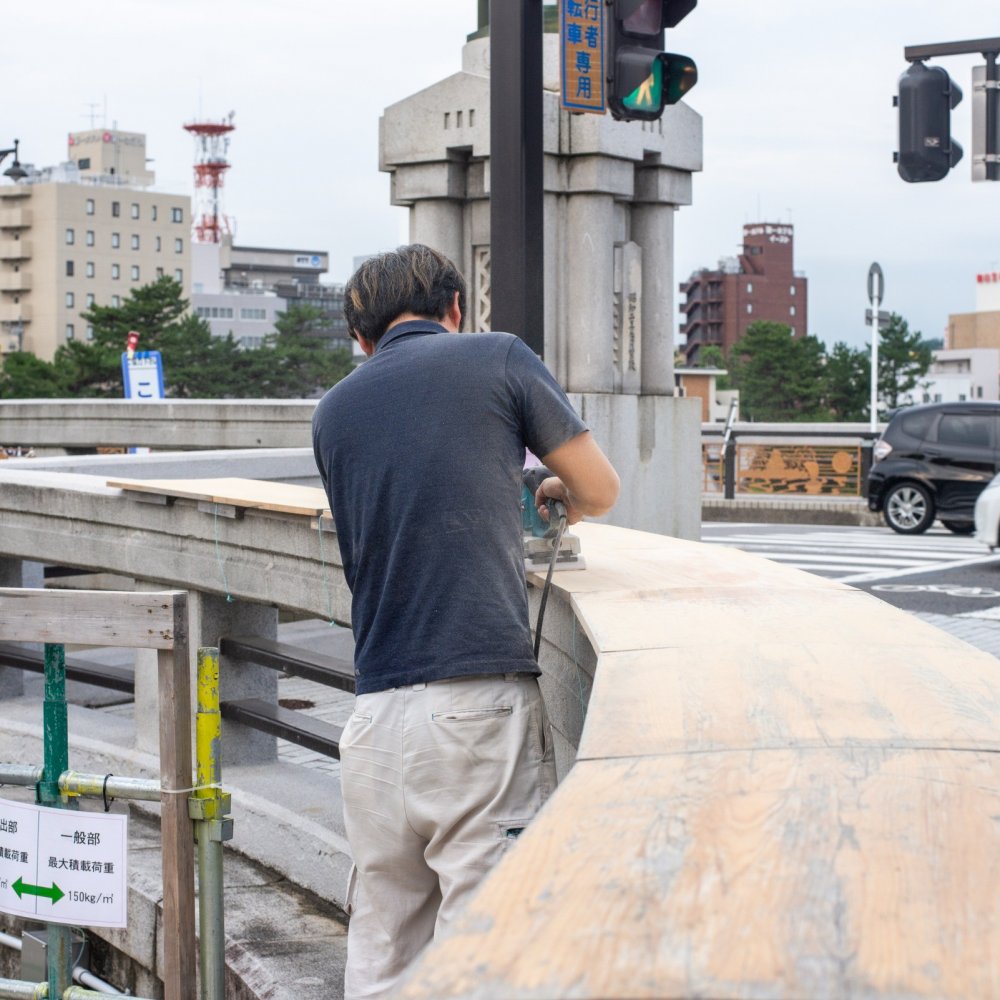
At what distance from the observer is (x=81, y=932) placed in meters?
4.68

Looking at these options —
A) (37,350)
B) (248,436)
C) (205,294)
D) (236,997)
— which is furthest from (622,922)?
(205,294)

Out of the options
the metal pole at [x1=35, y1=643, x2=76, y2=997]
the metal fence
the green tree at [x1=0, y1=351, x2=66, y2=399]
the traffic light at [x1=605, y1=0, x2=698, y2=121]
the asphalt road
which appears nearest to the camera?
the metal pole at [x1=35, y1=643, x2=76, y2=997]

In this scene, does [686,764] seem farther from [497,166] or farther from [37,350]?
[37,350]

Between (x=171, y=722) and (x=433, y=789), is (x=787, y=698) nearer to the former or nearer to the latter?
(x=433, y=789)

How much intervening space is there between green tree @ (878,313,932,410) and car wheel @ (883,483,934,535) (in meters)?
74.2

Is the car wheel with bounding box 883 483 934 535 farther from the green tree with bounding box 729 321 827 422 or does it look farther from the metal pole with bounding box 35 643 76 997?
the green tree with bounding box 729 321 827 422

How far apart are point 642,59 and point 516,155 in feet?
6.12

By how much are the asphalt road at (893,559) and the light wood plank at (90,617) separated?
→ 996 cm

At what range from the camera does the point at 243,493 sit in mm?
5223

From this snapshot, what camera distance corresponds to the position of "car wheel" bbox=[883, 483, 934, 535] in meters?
20.9

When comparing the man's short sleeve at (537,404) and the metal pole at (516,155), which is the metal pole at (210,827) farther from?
the metal pole at (516,155)

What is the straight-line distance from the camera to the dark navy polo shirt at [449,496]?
9.73 ft

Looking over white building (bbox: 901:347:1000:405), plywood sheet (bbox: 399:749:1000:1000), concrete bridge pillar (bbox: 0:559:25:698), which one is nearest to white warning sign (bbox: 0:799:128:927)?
plywood sheet (bbox: 399:749:1000:1000)

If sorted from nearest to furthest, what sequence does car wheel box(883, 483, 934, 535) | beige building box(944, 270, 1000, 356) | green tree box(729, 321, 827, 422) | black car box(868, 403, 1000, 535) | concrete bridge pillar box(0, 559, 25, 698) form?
concrete bridge pillar box(0, 559, 25, 698) < black car box(868, 403, 1000, 535) < car wheel box(883, 483, 934, 535) < green tree box(729, 321, 827, 422) < beige building box(944, 270, 1000, 356)
